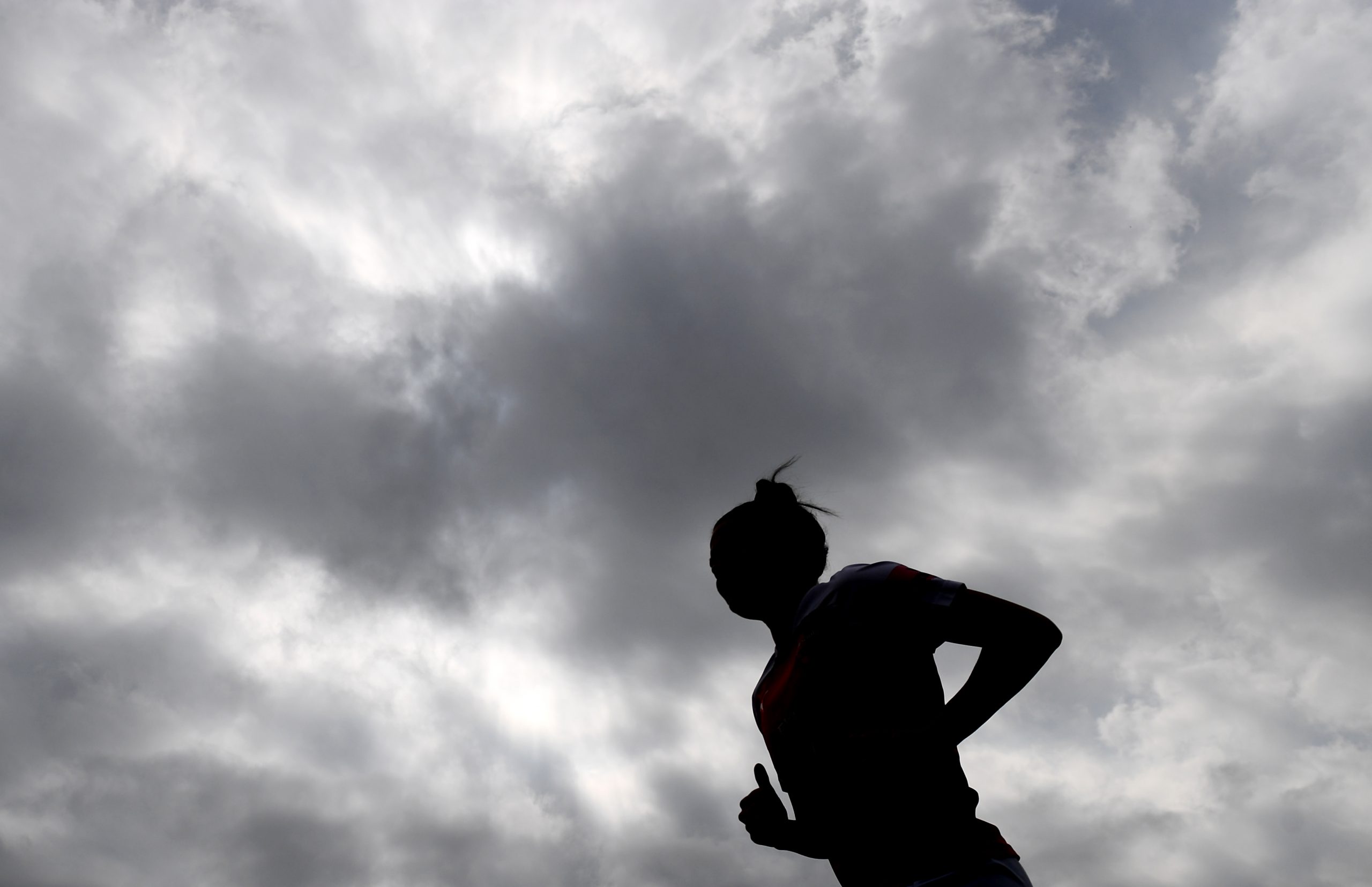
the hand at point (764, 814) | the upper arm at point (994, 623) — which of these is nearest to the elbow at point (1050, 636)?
the upper arm at point (994, 623)

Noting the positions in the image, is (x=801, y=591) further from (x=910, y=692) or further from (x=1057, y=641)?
(x=1057, y=641)

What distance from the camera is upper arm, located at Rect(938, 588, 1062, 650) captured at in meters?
4.13

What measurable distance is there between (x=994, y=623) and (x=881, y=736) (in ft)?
2.25

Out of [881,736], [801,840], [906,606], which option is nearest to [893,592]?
[906,606]

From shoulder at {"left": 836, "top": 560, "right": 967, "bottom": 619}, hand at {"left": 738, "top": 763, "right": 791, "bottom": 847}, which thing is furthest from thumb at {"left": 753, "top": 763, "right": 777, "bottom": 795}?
shoulder at {"left": 836, "top": 560, "right": 967, "bottom": 619}

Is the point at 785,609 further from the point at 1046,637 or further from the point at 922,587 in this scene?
the point at 1046,637

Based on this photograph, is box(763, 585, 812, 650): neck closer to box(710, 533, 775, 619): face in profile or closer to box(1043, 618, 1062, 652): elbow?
box(710, 533, 775, 619): face in profile

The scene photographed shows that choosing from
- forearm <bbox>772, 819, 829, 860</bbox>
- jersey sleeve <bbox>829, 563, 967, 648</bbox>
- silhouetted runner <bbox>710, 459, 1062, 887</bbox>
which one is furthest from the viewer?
forearm <bbox>772, 819, 829, 860</bbox>

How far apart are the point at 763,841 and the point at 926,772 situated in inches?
55.2

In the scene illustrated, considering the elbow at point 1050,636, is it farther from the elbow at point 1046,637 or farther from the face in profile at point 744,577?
the face in profile at point 744,577

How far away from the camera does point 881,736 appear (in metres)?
4.16

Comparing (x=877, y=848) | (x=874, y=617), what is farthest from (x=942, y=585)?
(x=877, y=848)

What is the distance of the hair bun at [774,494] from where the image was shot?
541 cm

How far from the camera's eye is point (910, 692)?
4273 millimetres
